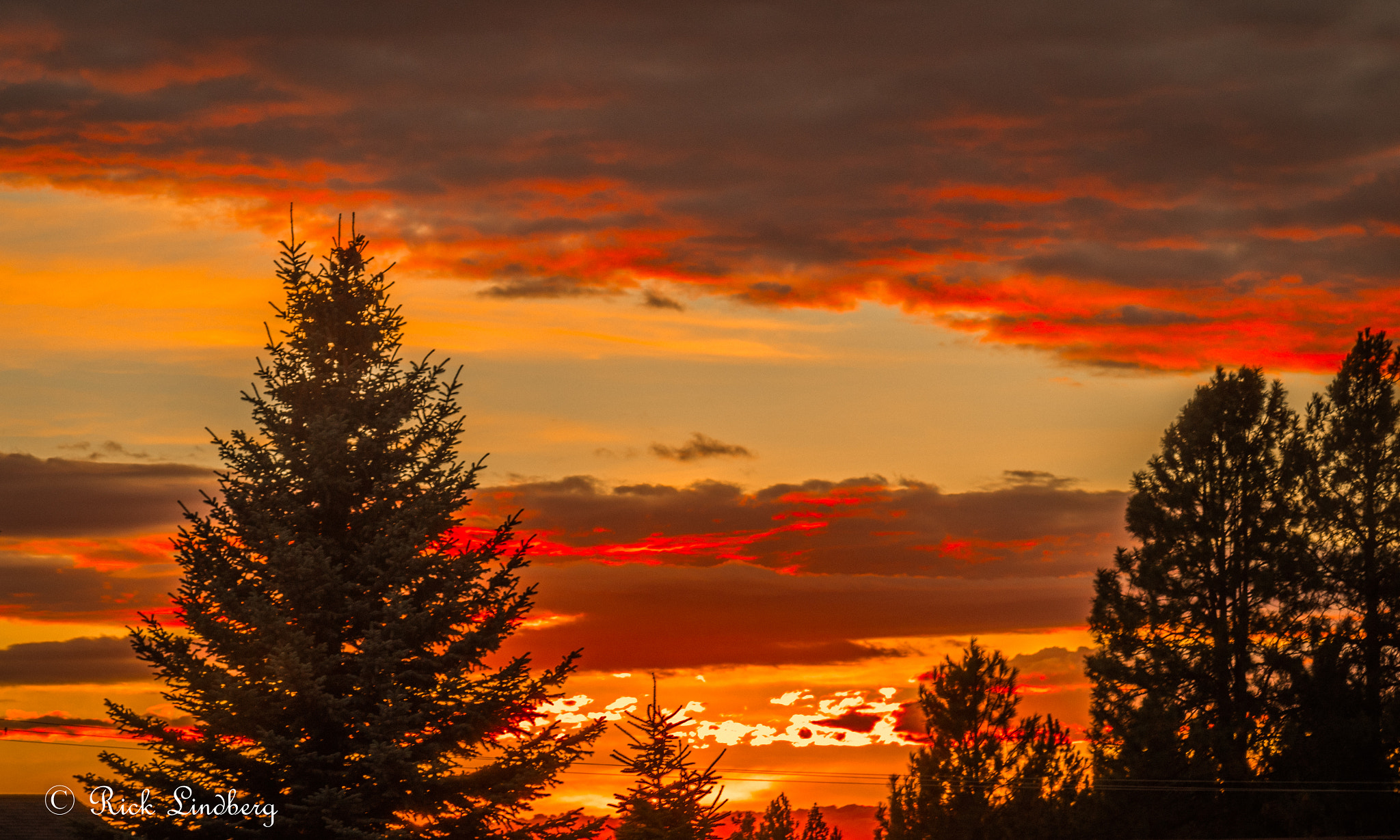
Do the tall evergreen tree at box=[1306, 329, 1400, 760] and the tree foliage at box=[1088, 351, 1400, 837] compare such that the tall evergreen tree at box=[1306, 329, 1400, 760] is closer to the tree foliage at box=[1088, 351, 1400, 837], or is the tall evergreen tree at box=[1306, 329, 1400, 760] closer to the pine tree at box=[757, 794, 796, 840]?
the tree foliage at box=[1088, 351, 1400, 837]

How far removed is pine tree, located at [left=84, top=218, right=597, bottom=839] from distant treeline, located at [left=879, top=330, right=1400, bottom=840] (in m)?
22.8

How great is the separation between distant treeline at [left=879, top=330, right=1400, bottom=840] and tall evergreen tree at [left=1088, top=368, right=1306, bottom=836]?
49 millimetres

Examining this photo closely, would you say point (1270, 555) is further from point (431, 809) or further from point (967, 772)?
point (431, 809)

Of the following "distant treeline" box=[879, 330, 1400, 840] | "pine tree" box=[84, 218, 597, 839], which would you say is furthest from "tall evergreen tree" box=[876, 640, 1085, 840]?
"pine tree" box=[84, 218, 597, 839]

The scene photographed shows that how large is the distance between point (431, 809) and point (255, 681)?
345 centimetres

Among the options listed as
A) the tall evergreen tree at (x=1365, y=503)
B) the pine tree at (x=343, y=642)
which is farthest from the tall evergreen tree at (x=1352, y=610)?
Result: the pine tree at (x=343, y=642)

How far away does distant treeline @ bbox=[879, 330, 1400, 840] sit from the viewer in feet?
112

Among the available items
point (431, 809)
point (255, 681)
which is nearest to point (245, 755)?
point (255, 681)

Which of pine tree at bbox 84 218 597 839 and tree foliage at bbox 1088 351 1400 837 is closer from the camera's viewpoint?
pine tree at bbox 84 218 597 839

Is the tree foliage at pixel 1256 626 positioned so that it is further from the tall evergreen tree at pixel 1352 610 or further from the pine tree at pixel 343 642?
the pine tree at pixel 343 642

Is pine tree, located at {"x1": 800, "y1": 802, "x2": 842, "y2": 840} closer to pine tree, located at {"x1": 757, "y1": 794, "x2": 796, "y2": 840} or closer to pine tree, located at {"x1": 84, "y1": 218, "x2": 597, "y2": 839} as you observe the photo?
pine tree, located at {"x1": 757, "y1": 794, "x2": 796, "y2": 840}

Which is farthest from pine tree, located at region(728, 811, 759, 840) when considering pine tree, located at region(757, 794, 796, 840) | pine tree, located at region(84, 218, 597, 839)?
pine tree, located at region(84, 218, 597, 839)

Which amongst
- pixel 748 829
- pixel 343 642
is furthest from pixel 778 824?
pixel 343 642

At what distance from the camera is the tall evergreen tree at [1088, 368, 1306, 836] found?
3525cm
